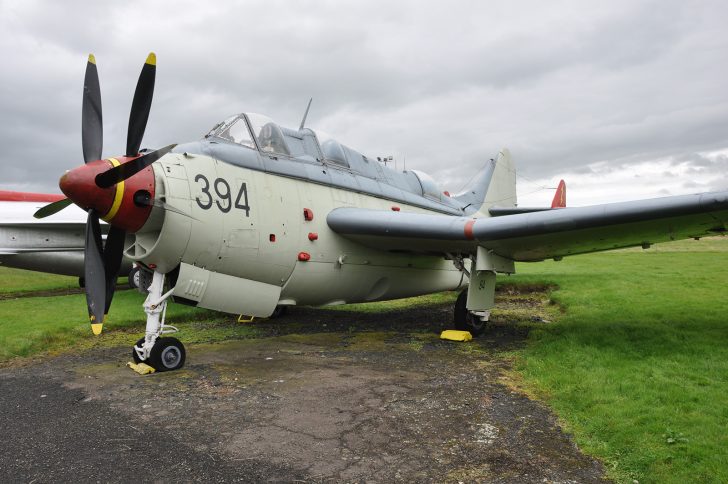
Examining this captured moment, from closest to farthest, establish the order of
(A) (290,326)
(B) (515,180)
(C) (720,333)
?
(C) (720,333) → (A) (290,326) → (B) (515,180)

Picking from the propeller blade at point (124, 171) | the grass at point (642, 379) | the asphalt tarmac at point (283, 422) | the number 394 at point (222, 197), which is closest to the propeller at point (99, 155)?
the propeller blade at point (124, 171)

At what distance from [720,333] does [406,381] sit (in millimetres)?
5369

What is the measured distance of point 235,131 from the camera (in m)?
8.12

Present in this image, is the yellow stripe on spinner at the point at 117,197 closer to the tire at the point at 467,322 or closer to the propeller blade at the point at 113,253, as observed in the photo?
the propeller blade at the point at 113,253

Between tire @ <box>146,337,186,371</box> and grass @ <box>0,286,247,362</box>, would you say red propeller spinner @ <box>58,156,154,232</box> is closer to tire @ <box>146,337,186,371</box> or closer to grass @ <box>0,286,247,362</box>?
tire @ <box>146,337,186,371</box>

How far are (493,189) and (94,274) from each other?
12501 millimetres

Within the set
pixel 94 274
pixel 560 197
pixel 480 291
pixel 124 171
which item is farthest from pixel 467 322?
pixel 560 197

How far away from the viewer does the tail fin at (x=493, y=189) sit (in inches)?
607

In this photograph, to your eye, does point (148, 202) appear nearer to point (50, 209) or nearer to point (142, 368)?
point (50, 209)

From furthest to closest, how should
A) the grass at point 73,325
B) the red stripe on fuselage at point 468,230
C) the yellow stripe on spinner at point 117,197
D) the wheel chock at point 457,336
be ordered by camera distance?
the wheel chock at point 457,336 → the grass at point 73,325 → the red stripe on fuselage at point 468,230 → the yellow stripe on spinner at point 117,197

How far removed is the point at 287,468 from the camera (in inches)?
152

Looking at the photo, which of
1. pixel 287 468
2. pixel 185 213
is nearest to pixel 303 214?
pixel 185 213

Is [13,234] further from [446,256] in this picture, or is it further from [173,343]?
[446,256]

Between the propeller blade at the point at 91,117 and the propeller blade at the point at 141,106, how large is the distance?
0.55 meters
